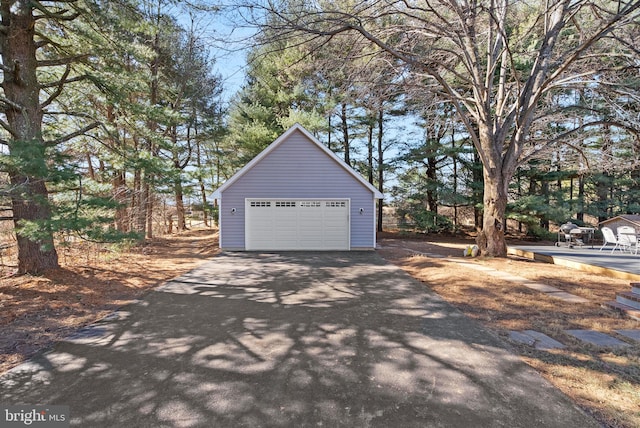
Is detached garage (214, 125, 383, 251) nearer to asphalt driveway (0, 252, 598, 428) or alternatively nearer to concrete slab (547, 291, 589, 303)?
asphalt driveway (0, 252, 598, 428)

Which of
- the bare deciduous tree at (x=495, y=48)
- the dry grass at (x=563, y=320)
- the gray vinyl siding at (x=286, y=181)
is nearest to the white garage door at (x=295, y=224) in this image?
the gray vinyl siding at (x=286, y=181)

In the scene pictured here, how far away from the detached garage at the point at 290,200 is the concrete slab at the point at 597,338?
8.04 meters

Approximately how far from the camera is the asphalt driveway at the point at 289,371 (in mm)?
2205

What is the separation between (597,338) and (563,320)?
0.58 meters

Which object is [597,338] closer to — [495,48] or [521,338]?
[521,338]

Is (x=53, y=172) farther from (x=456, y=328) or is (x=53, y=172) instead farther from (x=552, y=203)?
(x=552, y=203)

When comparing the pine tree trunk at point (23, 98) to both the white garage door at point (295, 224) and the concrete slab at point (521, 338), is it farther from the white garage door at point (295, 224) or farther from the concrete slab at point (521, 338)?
the concrete slab at point (521, 338)

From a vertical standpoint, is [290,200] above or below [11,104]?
below

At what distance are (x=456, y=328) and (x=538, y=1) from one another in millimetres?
9459

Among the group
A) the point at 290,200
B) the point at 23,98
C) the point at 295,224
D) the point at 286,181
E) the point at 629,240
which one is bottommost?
the point at 629,240

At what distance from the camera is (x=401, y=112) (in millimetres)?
17125

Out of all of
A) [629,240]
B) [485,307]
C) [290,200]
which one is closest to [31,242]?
[290,200]

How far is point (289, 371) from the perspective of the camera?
9.17ft

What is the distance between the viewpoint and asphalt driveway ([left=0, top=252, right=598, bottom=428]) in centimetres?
221
